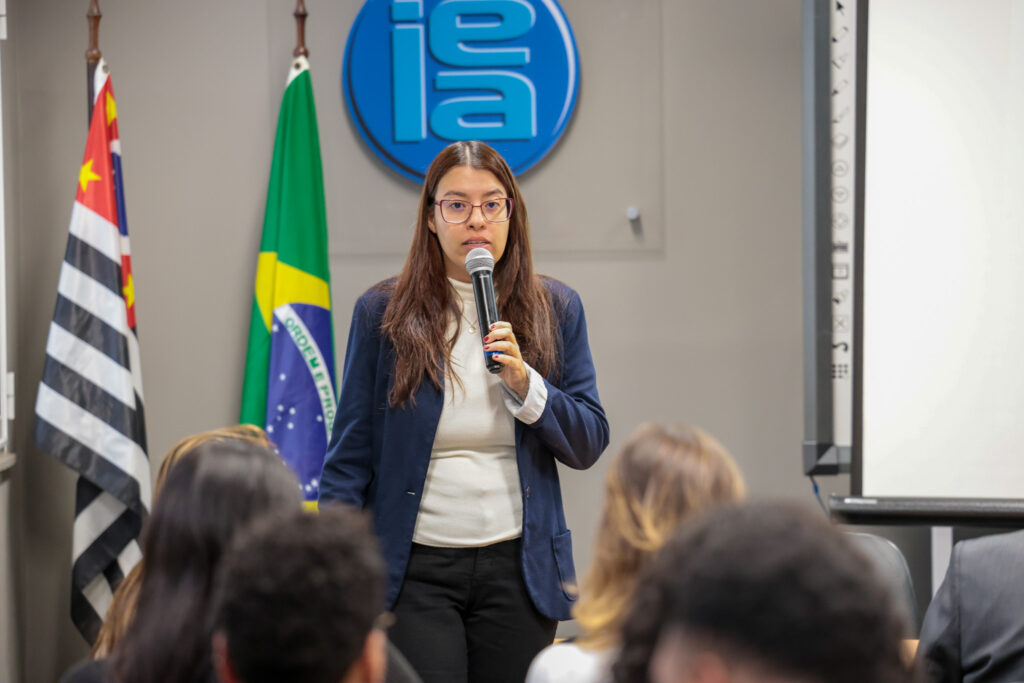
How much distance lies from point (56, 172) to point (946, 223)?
270 centimetres

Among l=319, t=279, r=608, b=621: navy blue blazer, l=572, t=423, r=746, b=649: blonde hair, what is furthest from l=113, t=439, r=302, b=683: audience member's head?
l=319, t=279, r=608, b=621: navy blue blazer

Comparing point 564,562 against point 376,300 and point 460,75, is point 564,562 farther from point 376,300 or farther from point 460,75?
point 460,75

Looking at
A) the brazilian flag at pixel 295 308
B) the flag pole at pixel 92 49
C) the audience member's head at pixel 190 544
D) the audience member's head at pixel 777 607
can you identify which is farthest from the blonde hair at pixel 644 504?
the flag pole at pixel 92 49

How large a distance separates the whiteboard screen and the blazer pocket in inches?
40.4

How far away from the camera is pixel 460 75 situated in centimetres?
314

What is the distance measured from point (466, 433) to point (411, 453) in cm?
11

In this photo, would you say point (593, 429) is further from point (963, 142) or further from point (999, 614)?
point (963, 142)

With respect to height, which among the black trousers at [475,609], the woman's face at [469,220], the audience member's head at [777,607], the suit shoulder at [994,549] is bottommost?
the black trousers at [475,609]

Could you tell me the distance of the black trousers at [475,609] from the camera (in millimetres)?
1851

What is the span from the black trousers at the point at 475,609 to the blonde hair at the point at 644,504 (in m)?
0.63

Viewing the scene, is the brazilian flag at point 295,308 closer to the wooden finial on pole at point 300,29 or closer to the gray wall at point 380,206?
the wooden finial on pole at point 300,29

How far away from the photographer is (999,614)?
136 cm

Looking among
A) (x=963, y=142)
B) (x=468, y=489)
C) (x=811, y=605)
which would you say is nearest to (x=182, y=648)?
(x=811, y=605)

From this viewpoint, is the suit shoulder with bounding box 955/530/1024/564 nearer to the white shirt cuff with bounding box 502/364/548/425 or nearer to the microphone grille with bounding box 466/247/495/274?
the white shirt cuff with bounding box 502/364/548/425
